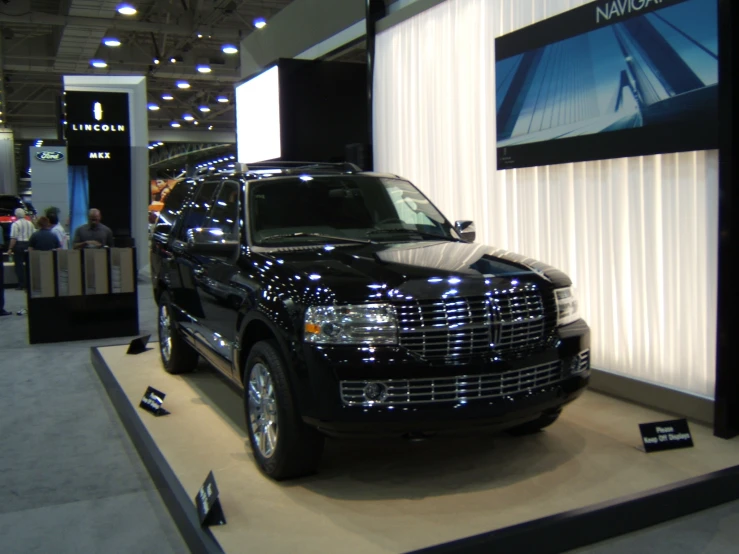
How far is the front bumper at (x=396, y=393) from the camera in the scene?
10.6ft

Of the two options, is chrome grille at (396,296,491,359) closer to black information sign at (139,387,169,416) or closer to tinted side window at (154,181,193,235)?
black information sign at (139,387,169,416)

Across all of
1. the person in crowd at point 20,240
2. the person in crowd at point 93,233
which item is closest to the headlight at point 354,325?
the person in crowd at point 93,233

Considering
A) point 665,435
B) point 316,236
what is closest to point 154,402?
point 316,236

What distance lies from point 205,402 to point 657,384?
10.1 ft

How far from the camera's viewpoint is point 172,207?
6.57 meters

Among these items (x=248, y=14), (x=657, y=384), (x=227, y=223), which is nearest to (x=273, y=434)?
(x=227, y=223)

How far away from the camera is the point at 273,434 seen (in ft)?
12.0

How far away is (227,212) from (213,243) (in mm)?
498

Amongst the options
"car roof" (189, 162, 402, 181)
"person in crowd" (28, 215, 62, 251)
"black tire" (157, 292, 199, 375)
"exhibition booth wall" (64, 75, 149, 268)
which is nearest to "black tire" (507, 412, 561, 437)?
"car roof" (189, 162, 402, 181)

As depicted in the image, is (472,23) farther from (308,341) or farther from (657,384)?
(308,341)

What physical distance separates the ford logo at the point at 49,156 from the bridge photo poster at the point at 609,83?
19575 millimetres

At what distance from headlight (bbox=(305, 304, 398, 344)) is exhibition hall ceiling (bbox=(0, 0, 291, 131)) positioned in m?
12.3

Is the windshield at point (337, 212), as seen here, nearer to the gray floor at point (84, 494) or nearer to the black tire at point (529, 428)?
the black tire at point (529, 428)

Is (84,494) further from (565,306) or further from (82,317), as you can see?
(82,317)
